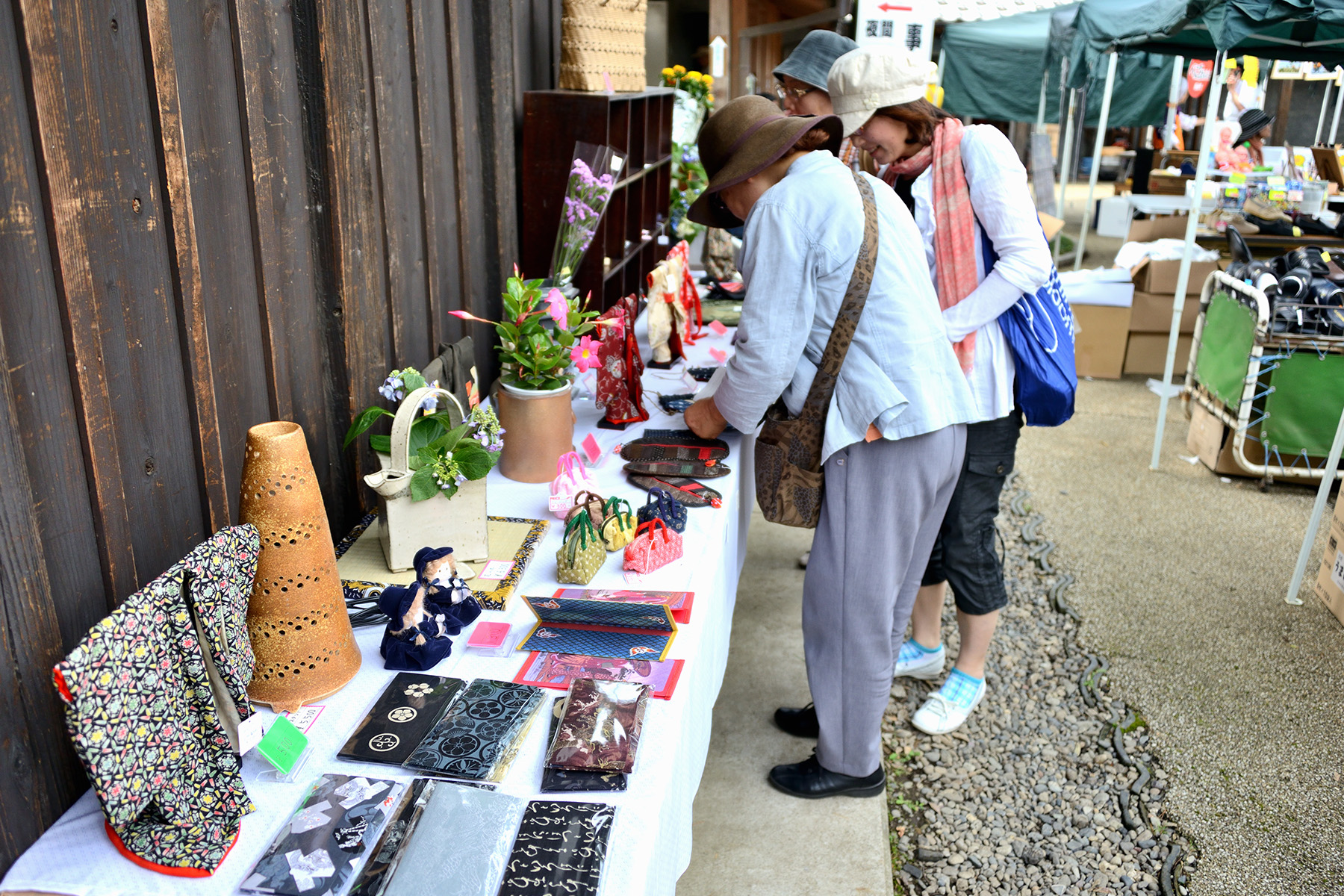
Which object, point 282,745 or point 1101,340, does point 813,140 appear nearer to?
point 282,745

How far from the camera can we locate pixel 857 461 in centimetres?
205

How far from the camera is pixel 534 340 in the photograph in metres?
2.23

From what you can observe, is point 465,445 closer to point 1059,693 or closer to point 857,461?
point 857,461

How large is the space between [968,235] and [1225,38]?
2.55m

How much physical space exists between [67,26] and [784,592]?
294cm

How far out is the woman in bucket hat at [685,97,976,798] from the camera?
75.0 inches

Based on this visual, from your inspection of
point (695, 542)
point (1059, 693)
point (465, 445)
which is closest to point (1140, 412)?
point (1059, 693)

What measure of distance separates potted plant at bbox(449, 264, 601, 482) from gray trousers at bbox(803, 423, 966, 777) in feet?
2.19

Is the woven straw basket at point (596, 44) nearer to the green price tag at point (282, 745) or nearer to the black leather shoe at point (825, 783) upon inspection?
the black leather shoe at point (825, 783)

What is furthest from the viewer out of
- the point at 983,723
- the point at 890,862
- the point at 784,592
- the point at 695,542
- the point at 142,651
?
the point at 784,592

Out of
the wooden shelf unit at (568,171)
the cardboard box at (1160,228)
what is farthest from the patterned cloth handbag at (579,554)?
the cardboard box at (1160,228)

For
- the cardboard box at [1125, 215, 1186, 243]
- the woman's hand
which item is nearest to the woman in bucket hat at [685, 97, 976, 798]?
the woman's hand

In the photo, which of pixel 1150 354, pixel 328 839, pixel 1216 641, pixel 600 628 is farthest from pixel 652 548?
pixel 1150 354

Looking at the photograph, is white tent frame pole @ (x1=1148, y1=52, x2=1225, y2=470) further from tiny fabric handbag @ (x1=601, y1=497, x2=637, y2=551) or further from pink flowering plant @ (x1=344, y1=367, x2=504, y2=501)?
pink flowering plant @ (x1=344, y1=367, x2=504, y2=501)
